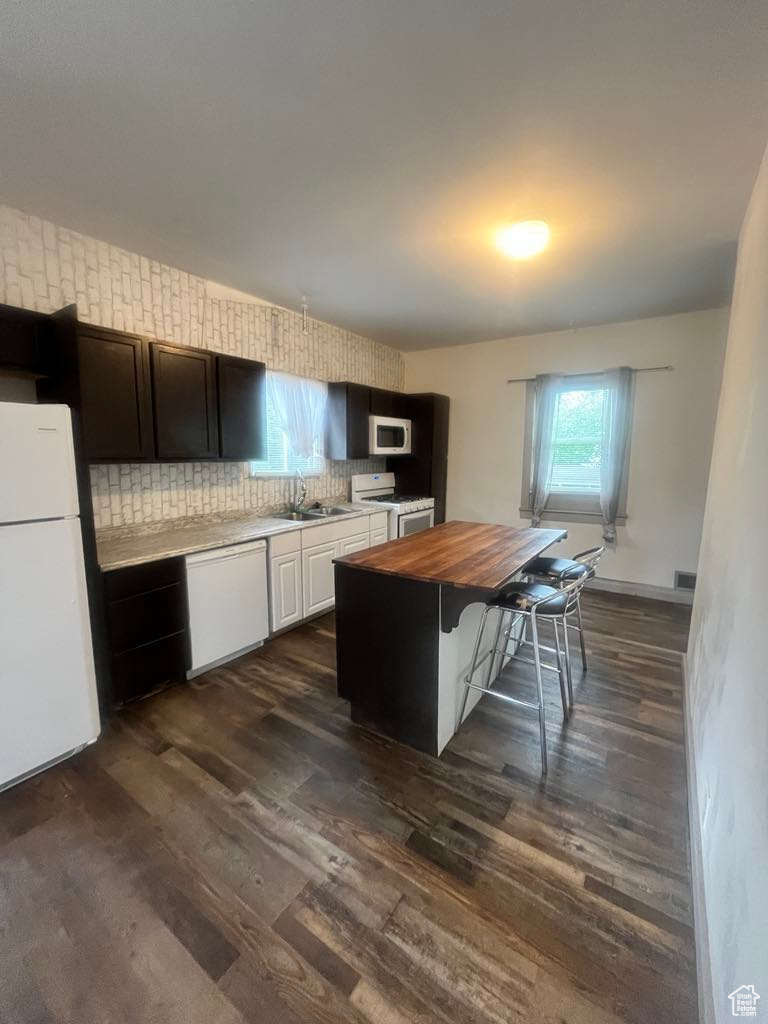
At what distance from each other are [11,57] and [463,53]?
1.42 metres

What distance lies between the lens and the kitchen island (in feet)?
6.07

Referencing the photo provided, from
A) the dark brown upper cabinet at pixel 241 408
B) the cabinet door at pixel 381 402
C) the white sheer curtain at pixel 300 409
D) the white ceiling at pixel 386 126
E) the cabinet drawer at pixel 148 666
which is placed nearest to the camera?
the white ceiling at pixel 386 126

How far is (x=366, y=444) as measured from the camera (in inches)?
168

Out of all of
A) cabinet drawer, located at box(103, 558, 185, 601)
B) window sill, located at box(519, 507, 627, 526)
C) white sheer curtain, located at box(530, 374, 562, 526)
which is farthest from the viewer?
white sheer curtain, located at box(530, 374, 562, 526)

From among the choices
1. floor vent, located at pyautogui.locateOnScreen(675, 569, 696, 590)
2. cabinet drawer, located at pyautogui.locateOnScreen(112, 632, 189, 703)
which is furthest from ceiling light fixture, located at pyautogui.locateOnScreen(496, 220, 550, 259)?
floor vent, located at pyautogui.locateOnScreen(675, 569, 696, 590)

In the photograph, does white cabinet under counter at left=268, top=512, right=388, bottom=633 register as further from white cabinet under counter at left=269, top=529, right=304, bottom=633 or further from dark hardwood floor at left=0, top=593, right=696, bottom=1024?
dark hardwood floor at left=0, top=593, right=696, bottom=1024

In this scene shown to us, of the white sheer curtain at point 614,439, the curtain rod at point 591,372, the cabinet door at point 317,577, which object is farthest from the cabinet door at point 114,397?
the white sheer curtain at point 614,439

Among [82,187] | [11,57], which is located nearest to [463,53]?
[11,57]

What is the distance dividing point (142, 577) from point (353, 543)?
187cm

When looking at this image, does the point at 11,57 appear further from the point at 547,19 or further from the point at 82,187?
the point at 547,19

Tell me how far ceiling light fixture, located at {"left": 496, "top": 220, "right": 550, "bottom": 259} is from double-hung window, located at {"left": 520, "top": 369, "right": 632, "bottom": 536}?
6.46 feet

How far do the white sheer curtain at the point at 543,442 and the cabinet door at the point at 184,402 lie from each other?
3.20 m

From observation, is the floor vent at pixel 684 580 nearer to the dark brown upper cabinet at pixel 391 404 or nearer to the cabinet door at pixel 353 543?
the cabinet door at pixel 353 543

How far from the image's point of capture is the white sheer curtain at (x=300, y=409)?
366 centimetres
